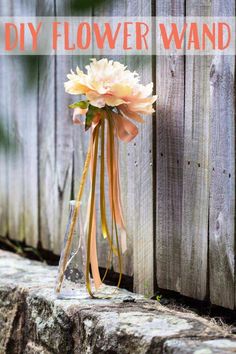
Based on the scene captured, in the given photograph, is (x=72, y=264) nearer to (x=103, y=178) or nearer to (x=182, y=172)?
(x=103, y=178)

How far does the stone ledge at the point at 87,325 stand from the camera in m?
1.81

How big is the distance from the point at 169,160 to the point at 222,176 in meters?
0.29

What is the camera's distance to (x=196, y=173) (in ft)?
7.20

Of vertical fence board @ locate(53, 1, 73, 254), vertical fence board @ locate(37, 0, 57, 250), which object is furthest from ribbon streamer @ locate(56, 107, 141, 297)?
vertical fence board @ locate(37, 0, 57, 250)

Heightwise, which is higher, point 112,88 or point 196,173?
point 112,88

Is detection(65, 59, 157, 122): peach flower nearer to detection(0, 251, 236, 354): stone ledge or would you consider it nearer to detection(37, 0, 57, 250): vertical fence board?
detection(0, 251, 236, 354): stone ledge

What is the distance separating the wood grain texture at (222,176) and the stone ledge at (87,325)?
0.47 feet

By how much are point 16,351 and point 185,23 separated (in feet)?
4.27

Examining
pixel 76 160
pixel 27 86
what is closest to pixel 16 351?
pixel 76 160

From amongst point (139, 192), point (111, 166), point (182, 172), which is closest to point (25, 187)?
point (139, 192)

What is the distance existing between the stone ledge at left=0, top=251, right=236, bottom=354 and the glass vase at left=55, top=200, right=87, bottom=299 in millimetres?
29

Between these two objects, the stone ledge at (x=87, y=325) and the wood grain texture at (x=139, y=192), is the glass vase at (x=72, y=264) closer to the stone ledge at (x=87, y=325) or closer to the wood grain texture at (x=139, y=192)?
the stone ledge at (x=87, y=325)

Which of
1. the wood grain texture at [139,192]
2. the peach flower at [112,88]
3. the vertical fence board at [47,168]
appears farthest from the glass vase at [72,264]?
the vertical fence board at [47,168]

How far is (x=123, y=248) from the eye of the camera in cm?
237
